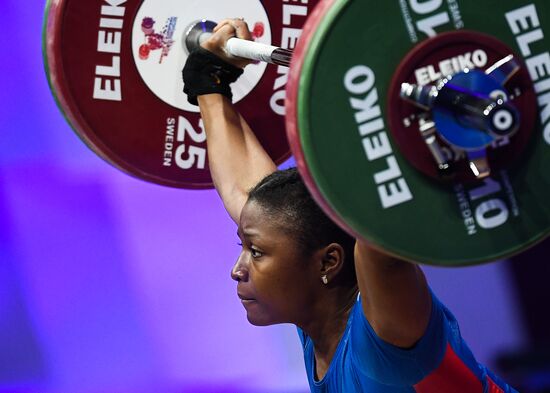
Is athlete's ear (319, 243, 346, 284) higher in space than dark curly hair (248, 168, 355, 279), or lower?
lower

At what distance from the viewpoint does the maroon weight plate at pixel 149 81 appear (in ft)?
8.43

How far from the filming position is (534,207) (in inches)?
66.2

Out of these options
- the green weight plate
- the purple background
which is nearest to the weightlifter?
the green weight plate

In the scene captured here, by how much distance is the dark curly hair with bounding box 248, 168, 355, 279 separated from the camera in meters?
2.22

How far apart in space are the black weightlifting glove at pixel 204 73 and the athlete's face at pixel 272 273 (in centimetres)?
45

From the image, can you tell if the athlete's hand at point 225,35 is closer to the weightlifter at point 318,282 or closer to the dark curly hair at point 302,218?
the weightlifter at point 318,282

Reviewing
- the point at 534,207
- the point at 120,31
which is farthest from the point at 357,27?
the point at 120,31

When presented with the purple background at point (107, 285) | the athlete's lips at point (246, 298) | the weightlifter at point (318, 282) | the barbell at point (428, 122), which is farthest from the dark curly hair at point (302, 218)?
the purple background at point (107, 285)

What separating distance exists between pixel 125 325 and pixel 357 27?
2783 millimetres

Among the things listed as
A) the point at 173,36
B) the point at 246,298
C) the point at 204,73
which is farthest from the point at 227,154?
the point at 246,298

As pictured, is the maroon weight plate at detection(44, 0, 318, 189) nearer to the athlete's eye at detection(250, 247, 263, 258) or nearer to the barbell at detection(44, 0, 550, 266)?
the athlete's eye at detection(250, 247, 263, 258)

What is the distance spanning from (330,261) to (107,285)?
2.13 meters

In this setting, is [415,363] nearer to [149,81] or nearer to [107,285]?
[149,81]

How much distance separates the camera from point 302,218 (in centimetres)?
223
